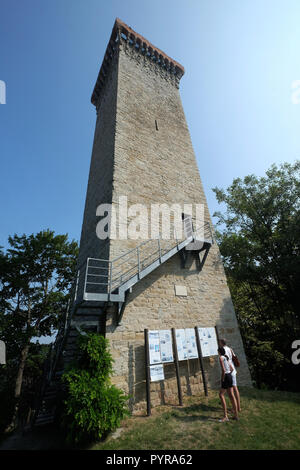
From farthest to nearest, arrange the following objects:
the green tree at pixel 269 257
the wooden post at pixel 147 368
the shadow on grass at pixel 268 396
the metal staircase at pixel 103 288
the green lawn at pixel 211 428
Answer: the green tree at pixel 269 257 → the shadow on grass at pixel 268 396 → the metal staircase at pixel 103 288 → the wooden post at pixel 147 368 → the green lawn at pixel 211 428

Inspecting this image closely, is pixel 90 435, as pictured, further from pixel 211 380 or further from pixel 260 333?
pixel 260 333

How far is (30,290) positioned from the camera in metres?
15.3

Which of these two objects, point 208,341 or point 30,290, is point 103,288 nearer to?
point 208,341

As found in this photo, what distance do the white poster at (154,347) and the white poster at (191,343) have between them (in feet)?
3.76

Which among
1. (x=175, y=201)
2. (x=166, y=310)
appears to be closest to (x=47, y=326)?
(x=166, y=310)

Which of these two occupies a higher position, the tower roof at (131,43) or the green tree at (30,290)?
the tower roof at (131,43)

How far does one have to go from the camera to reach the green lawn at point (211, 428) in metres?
3.96

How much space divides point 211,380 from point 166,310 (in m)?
2.75

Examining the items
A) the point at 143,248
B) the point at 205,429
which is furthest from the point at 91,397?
the point at 143,248

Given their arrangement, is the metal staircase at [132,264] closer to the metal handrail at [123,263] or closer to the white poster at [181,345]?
the metal handrail at [123,263]

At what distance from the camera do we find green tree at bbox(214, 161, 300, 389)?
10836mm

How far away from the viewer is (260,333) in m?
13.5

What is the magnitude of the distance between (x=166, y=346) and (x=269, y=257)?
9.21m

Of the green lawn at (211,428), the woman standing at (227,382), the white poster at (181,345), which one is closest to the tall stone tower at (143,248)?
the white poster at (181,345)
